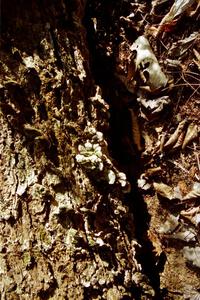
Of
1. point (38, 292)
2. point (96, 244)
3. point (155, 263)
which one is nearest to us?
point (38, 292)

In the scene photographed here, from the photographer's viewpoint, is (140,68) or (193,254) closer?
(193,254)

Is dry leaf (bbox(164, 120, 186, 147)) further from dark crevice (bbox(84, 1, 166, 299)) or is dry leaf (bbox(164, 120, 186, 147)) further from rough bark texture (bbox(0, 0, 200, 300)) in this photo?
dark crevice (bbox(84, 1, 166, 299))

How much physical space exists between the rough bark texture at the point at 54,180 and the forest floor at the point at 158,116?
9.1 inches

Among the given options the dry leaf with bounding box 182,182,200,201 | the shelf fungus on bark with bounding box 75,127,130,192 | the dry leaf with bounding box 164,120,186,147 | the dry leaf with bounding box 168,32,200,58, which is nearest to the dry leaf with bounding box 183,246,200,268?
the dry leaf with bounding box 182,182,200,201

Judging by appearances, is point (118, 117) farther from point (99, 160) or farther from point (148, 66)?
point (99, 160)

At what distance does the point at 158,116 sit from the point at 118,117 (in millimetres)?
214

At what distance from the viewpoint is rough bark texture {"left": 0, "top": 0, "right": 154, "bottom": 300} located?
175 centimetres

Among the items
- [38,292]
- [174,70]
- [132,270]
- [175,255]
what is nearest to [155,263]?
[175,255]

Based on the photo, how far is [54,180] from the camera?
183 centimetres

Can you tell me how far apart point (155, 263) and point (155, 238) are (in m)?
0.12

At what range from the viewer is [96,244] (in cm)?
182

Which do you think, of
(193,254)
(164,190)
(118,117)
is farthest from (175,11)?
(193,254)

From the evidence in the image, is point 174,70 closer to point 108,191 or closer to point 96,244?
point 108,191

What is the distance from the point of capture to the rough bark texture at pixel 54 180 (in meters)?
1.75
